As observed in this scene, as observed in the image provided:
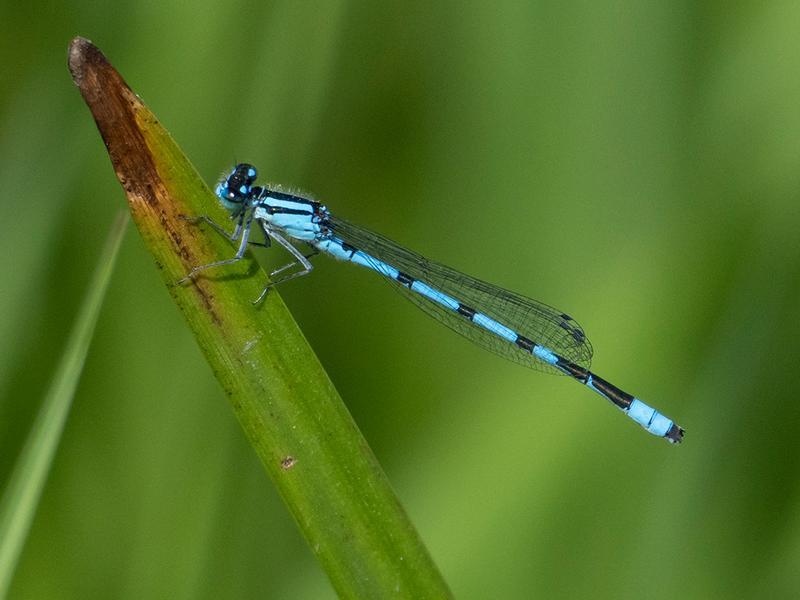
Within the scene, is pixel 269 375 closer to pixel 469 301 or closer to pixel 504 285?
pixel 504 285

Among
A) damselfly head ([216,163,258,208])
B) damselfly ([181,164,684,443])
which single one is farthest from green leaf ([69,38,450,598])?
damselfly ([181,164,684,443])

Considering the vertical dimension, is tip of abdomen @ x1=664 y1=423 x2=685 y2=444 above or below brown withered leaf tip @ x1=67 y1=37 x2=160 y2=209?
below

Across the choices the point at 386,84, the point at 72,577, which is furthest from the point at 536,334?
the point at 72,577

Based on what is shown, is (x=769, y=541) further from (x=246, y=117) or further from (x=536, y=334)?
(x=246, y=117)

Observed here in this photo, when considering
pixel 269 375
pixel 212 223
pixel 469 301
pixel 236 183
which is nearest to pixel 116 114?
pixel 212 223

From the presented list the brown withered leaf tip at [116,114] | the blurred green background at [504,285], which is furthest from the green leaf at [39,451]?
the blurred green background at [504,285]

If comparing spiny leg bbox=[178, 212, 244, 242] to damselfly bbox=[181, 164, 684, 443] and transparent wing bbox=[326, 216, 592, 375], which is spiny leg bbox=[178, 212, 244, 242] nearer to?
damselfly bbox=[181, 164, 684, 443]
